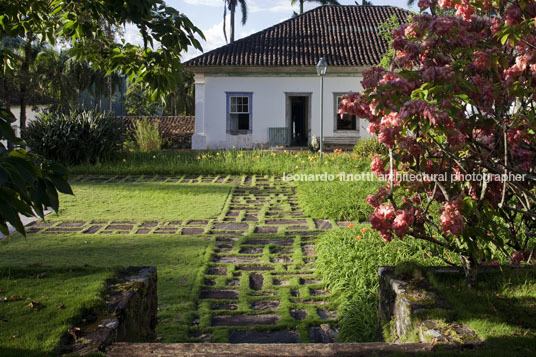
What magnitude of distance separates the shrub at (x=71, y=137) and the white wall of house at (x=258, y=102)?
5737 mm

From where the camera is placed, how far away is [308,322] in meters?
4.06

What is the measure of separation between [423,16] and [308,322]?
2.46 m

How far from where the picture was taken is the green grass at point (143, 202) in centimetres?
814

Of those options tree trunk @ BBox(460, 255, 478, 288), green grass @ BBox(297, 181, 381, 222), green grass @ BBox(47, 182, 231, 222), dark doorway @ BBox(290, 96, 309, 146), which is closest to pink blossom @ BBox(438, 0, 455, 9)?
tree trunk @ BBox(460, 255, 478, 288)

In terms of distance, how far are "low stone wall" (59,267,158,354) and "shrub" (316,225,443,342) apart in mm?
1465

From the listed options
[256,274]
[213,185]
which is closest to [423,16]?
[256,274]

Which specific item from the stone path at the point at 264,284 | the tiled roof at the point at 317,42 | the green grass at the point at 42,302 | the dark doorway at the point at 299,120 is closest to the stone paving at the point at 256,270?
the stone path at the point at 264,284

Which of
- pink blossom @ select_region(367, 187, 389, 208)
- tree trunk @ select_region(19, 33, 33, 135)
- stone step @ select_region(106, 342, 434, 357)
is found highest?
tree trunk @ select_region(19, 33, 33, 135)

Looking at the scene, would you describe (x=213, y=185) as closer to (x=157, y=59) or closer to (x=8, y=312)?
(x=157, y=59)

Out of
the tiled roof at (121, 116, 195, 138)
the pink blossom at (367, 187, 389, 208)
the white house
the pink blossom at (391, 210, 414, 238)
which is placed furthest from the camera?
the tiled roof at (121, 116, 195, 138)

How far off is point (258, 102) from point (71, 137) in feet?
26.0

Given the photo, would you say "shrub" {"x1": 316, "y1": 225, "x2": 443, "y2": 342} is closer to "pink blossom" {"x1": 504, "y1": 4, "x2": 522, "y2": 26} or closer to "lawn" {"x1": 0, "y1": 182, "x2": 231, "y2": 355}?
"lawn" {"x1": 0, "y1": 182, "x2": 231, "y2": 355}

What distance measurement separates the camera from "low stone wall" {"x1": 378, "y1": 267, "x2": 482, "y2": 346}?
2.83m

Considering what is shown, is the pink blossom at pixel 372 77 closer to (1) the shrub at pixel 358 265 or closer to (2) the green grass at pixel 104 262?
(1) the shrub at pixel 358 265
